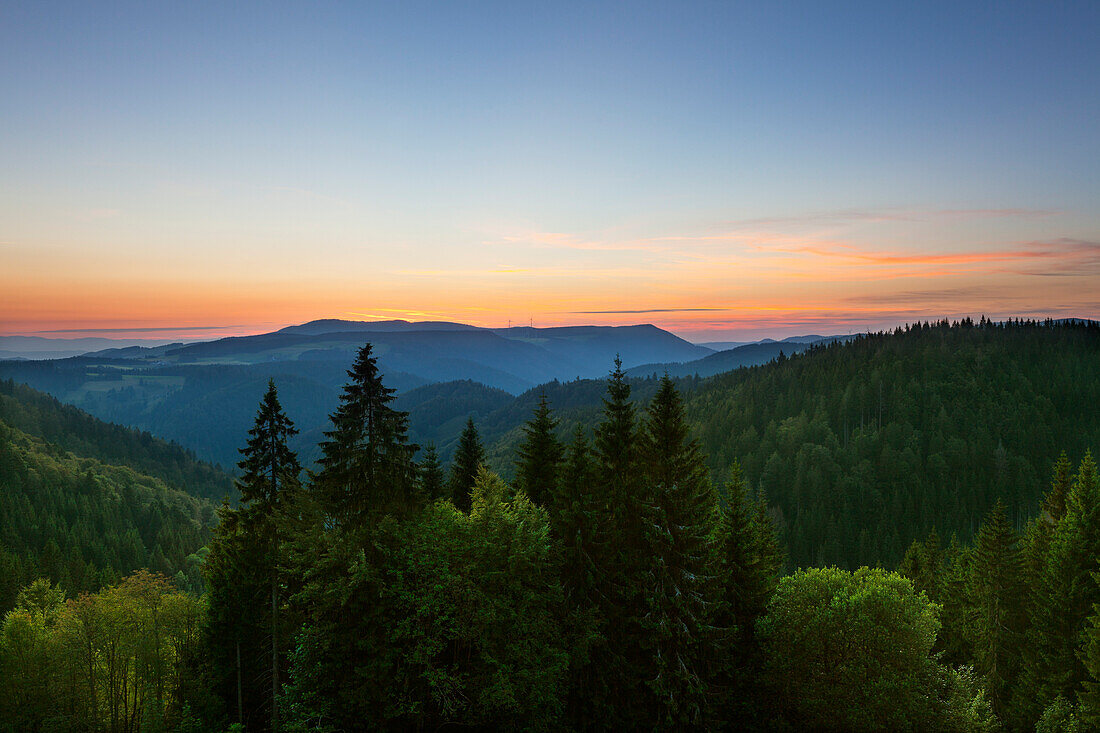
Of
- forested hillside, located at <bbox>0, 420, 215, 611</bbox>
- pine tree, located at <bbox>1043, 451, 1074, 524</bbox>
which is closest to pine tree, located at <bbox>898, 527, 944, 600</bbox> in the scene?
pine tree, located at <bbox>1043, 451, 1074, 524</bbox>

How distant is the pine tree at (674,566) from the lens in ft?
88.9

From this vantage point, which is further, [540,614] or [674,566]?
[674,566]

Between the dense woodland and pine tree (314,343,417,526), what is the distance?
4.1 inches

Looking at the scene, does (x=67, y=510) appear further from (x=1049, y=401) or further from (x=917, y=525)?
(x=1049, y=401)

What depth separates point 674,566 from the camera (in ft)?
92.7

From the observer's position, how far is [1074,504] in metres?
34.8

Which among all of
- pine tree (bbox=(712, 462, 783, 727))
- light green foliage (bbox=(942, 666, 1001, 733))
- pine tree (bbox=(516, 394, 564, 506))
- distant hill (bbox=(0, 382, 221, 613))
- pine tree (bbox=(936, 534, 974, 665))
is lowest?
distant hill (bbox=(0, 382, 221, 613))

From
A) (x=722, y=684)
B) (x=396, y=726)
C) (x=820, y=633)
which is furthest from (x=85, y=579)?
(x=820, y=633)

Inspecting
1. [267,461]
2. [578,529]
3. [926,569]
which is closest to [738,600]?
[578,529]

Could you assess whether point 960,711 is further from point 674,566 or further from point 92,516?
point 92,516

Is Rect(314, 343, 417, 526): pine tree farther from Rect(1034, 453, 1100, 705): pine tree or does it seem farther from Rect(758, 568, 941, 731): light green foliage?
Rect(1034, 453, 1100, 705): pine tree

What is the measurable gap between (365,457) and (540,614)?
10736mm

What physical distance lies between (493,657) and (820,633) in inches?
685

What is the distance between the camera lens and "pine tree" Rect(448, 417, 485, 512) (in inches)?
1570
